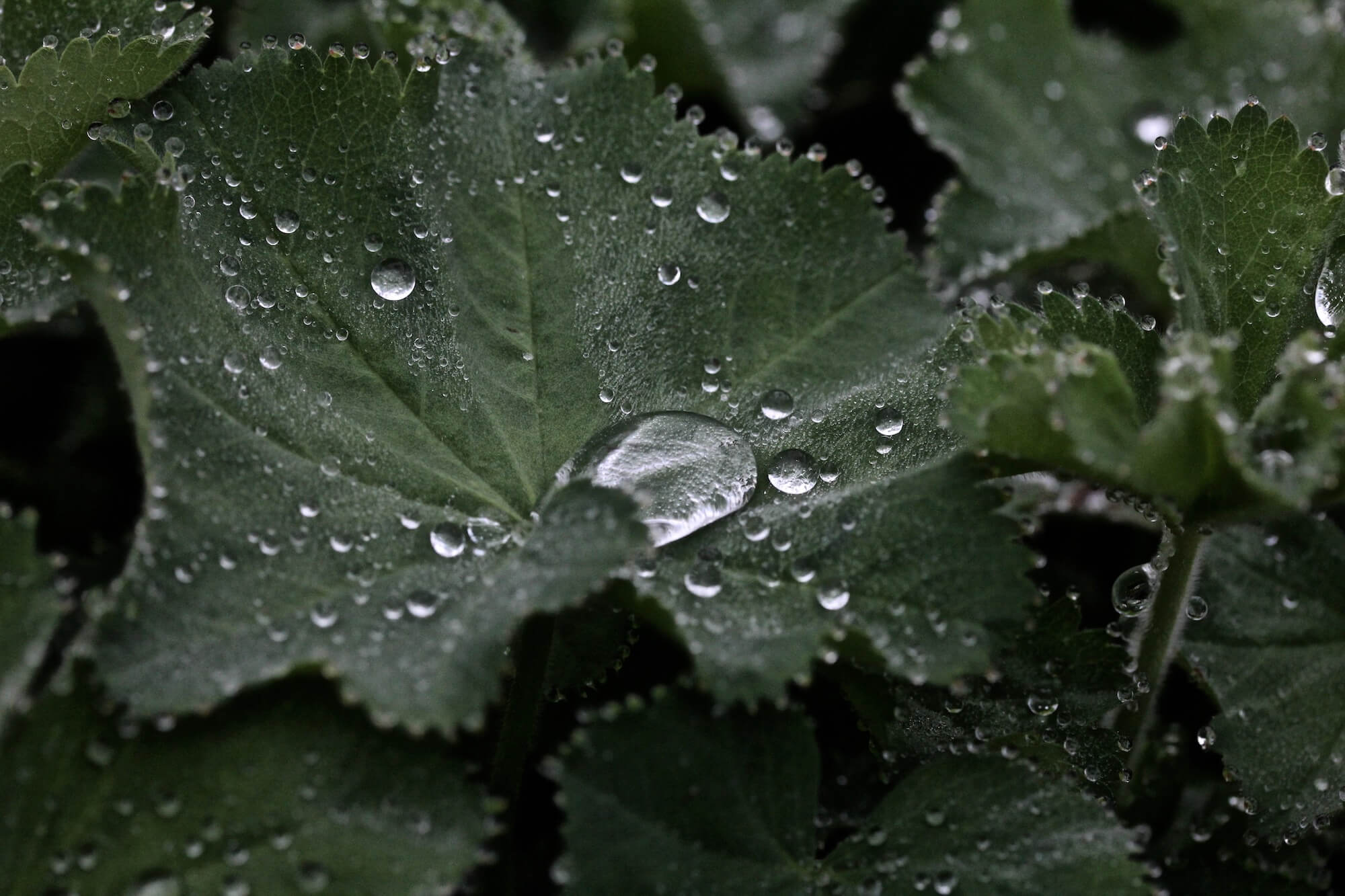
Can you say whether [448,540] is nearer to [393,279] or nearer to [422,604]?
[422,604]

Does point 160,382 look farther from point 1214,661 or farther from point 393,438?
point 1214,661

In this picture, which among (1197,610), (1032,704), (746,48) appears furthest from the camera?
(746,48)

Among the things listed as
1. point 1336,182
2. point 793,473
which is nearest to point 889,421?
point 793,473

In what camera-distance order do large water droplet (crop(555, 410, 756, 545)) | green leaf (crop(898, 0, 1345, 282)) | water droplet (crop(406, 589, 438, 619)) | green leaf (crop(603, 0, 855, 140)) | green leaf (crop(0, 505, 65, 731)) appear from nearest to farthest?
1. green leaf (crop(0, 505, 65, 731))
2. water droplet (crop(406, 589, 438, 619))
3. large water droplet (crop(555, 410, 756, 545))
4. green leaf (crop(898, 0, 1345, 282))
5. green leaf (crop(603, 0, 855, 140))

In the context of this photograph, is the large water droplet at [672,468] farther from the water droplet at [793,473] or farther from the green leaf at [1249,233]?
the green leaf at [1249,233]

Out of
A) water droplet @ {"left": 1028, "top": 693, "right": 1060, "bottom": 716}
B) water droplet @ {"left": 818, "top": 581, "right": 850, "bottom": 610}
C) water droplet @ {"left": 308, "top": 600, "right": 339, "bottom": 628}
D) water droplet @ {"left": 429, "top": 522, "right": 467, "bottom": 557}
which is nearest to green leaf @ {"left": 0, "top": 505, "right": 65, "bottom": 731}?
water droplet @ {"left": 308, "top": 600, "right": 339, "bottom": 628}

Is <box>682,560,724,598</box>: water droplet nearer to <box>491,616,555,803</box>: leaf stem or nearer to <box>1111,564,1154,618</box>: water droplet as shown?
<box>491,616,555,803</box>: leaf stem

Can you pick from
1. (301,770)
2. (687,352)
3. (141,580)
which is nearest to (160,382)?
(141,580)
